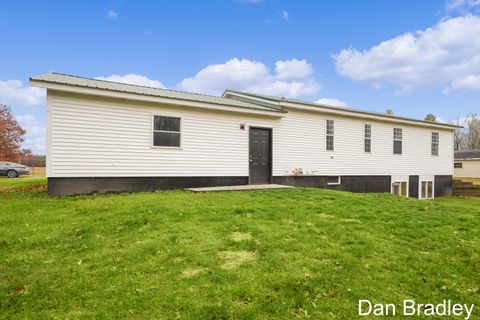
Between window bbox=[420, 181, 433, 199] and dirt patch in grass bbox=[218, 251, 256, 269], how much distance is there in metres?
19.1

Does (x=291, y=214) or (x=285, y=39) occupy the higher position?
(x=285, y=39)

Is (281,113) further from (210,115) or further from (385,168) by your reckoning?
(385,168)

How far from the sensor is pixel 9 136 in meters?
31.3

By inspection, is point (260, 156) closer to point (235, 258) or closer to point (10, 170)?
point (235, 258)

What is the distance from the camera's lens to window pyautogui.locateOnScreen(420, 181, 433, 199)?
1975cm

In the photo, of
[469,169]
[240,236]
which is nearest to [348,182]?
[240,236]

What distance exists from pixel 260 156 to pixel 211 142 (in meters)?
2.53

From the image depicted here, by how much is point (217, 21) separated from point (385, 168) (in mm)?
14210

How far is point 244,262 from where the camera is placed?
14.1 ft

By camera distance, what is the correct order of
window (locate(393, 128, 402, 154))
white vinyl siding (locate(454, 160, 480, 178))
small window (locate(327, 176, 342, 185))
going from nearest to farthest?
small window (locate(327, 176, 342, 185)), window (locate(393, 128, 402, 154)), white vinyl siding (locate(454, 160, 480, 178))

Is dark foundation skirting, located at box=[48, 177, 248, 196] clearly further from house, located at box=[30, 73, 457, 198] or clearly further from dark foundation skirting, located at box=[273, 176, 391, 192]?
dark foundation skirting, located at box=[273, 176, 391, 192]

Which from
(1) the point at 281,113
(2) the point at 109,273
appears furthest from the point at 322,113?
(2) the point at 109,273

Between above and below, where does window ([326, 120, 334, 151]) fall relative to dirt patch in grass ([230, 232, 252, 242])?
above

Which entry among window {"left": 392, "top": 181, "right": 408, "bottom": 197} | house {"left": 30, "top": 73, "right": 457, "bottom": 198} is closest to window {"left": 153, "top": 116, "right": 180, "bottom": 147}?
house {"left": 30, "top": 73, "right": 457, "bottom": 198}
